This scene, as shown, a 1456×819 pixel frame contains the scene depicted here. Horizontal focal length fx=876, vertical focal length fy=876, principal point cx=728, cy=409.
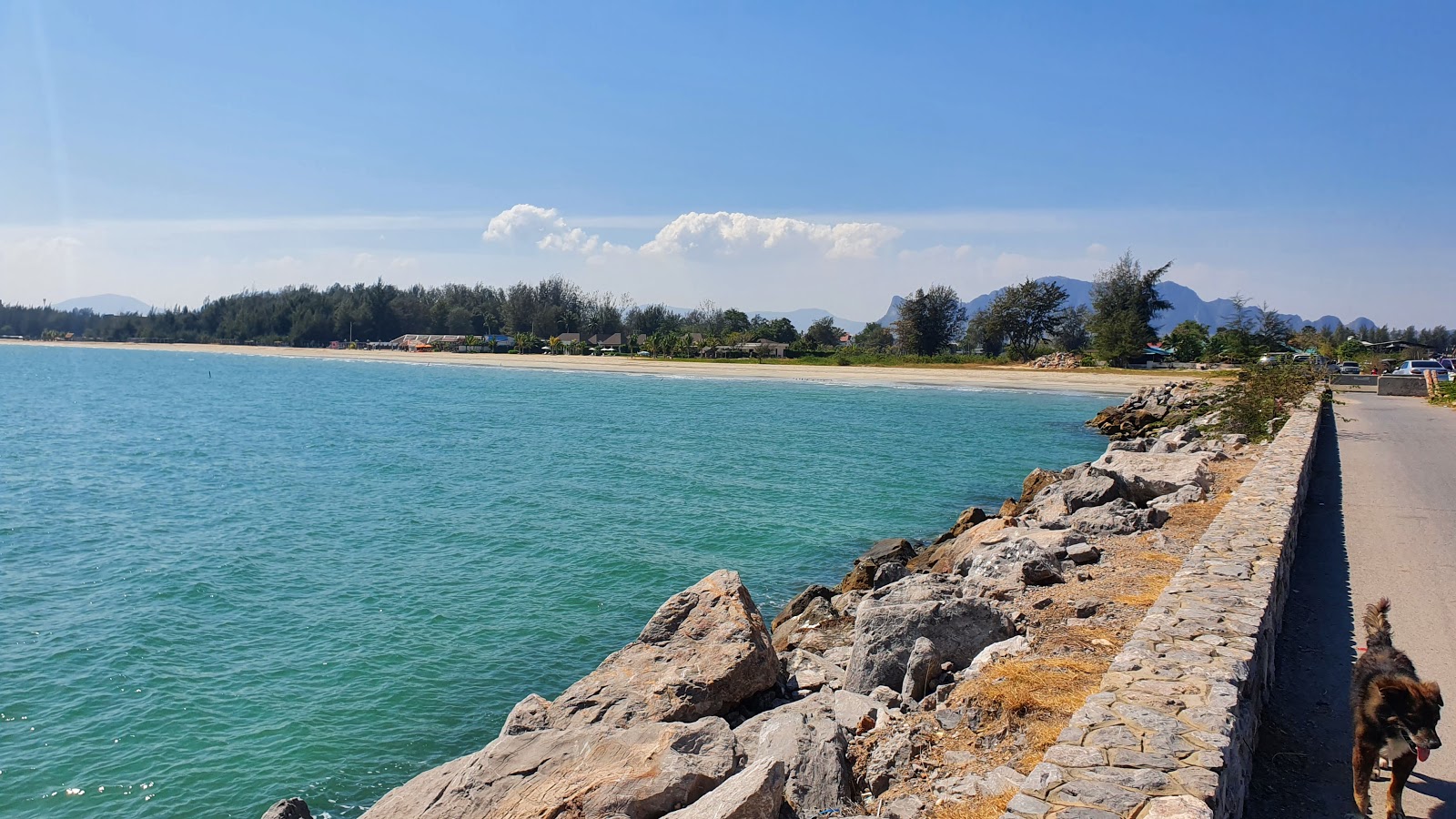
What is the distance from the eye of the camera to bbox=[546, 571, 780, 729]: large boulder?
8180 millimetres

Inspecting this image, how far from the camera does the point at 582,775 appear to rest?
6125mm

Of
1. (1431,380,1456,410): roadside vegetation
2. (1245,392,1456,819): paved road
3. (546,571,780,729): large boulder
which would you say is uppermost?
(1431,380,1456,410): roadside vegetation

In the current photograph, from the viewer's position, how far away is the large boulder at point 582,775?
19.1 feet

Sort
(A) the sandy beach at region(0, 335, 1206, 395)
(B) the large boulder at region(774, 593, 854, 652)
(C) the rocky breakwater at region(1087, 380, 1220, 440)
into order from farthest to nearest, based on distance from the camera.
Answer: (A) the sandy beach at region(0, 335, 1206, 395) < (C) the rocky breakwater at region(1087, 380, 1220, 440) < (B) the large boulder at region(774, 593, 854, 652)

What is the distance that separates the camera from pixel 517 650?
1312 centimetres

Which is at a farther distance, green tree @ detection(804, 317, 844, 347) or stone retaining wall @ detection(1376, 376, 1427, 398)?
green tree @ detection(804, 317, 844, 347)

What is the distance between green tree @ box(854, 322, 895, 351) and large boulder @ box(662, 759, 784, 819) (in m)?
119

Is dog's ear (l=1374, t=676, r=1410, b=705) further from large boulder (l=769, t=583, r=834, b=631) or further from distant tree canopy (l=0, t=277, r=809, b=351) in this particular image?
distant tree canopy (l=0, t=277, r=809, b=351)

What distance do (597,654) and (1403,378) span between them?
4966cm

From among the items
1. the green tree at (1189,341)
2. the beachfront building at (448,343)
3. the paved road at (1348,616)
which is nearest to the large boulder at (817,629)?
the paved road at (1348,616)

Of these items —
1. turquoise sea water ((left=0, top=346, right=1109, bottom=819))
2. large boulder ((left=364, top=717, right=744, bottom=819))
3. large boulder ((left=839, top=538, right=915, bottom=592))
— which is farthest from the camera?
large boulder ((left=839, top=538, right=915, bottom=592))

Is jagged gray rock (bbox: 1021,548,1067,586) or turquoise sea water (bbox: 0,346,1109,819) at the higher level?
jagged gray rock (bbox: 1021,548,1067,586)

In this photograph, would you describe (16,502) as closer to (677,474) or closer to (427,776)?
(677,474)

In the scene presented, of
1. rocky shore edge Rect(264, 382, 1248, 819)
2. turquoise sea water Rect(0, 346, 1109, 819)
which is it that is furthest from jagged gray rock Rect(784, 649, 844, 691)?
turquoise sea water Rect(0, 346, 1109, 819)
